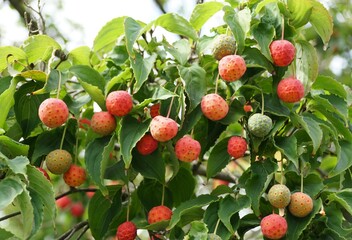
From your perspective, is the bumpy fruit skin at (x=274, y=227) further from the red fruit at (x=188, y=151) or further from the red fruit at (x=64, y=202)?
the red fruit at (x=64, y=202)

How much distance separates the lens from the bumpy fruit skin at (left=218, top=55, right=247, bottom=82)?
205 cm

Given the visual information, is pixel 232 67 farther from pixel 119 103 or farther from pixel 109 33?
pixel 109 33

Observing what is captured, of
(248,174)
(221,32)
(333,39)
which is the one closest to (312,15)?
(221,32)

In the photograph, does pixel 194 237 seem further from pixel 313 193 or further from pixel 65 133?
pixel 65 133

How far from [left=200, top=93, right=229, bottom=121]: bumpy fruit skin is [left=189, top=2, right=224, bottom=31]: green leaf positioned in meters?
0.38

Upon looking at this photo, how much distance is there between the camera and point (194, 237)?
6.34 feet

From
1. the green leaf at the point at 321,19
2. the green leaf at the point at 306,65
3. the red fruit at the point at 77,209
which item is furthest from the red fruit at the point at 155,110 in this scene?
the red fruit at the point at 77,209

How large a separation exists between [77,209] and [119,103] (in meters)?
1.98

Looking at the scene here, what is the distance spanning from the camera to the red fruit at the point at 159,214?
220cm

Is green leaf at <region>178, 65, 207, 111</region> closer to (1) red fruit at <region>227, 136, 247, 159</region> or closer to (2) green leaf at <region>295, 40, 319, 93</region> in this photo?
(1) red fruit at <region>227, 136, 247, 159</region>

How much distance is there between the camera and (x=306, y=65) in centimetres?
222

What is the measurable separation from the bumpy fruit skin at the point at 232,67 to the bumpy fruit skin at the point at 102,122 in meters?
0.36

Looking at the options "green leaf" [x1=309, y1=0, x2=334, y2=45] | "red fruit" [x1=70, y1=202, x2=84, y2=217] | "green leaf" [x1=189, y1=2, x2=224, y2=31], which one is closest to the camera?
"green leaf" [x1=309, y1=0, x2=334, y2=45]

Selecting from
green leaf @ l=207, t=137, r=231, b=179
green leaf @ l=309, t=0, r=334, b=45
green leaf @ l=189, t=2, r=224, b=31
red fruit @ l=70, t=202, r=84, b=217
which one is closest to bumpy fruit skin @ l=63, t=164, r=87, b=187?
Result: green leaf @ l=207, t=137, r=231, b=179
